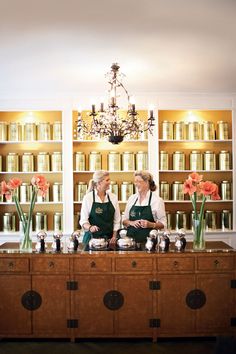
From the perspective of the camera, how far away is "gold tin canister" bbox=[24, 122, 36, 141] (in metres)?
6.32

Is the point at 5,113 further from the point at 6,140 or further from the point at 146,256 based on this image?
the point at 146,256

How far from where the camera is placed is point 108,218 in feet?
15.8

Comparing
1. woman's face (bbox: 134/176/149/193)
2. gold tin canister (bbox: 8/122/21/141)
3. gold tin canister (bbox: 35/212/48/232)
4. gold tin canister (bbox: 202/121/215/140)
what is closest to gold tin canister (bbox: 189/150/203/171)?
gold tin canister (bbox: 202/121/215/140)

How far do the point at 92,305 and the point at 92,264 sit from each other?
1.21 feet

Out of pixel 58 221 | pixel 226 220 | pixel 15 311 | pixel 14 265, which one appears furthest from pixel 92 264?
pixel 226 220

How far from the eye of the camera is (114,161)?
6391 mm

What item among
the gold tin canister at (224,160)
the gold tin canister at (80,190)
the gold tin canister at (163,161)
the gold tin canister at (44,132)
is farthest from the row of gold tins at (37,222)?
the gold tin canister at (224,160)

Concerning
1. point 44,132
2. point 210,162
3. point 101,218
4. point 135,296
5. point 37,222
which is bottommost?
point 135,296

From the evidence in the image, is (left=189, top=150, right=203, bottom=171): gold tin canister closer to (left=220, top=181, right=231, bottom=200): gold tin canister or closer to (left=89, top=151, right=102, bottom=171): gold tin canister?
(left=220, top=181, right=231, bottom=200): gold tin canister

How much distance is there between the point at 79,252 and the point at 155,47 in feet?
6.34

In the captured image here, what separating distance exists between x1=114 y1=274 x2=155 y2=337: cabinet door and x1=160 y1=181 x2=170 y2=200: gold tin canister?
244cm

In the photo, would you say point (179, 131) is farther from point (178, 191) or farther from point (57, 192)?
point (57, 192)

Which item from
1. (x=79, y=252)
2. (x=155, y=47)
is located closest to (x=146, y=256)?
(x=79, y=252)

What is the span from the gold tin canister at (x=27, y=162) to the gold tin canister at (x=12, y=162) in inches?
3.9
